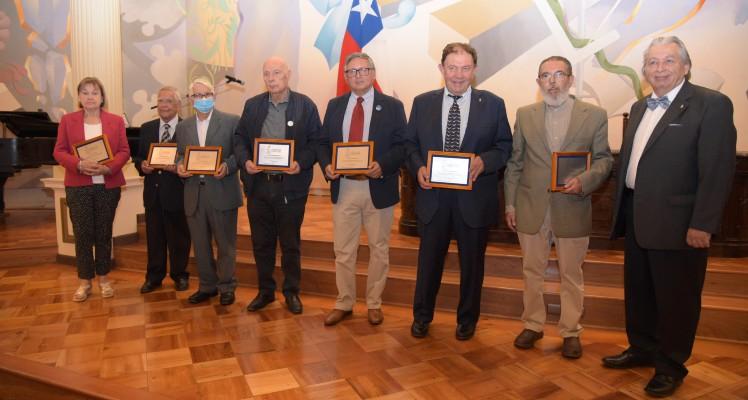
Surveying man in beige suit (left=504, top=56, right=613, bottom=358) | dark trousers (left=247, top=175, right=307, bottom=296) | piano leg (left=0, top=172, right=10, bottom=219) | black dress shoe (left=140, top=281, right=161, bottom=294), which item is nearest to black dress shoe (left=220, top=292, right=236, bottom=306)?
dark trousers (left=247, top=175, right=307, bottom=296)

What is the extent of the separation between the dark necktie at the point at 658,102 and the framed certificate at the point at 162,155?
9.81 ft

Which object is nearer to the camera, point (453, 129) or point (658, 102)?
point (658, 102)

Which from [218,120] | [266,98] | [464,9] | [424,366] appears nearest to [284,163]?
[266,98]

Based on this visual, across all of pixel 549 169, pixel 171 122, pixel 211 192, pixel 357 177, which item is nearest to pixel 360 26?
pixel 171 122

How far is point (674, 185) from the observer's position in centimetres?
232

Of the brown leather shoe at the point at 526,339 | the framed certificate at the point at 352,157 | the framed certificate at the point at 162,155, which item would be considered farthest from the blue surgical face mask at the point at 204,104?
the brown leather shoe at the point at 526,339

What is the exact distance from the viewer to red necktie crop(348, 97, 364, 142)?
3180mm

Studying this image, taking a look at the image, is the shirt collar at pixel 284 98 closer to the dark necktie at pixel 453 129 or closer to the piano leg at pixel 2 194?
the dark necktie at pixel 453 129

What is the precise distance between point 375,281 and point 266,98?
138cm

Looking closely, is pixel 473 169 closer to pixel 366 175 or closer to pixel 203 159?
pixel 366 175

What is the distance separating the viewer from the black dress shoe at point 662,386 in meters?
2.40

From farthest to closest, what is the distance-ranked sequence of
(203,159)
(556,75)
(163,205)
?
(163,205) < (203,159) < (556,75)

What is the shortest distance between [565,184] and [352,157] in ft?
3.86

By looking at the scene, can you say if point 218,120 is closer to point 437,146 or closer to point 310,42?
point 437,146
